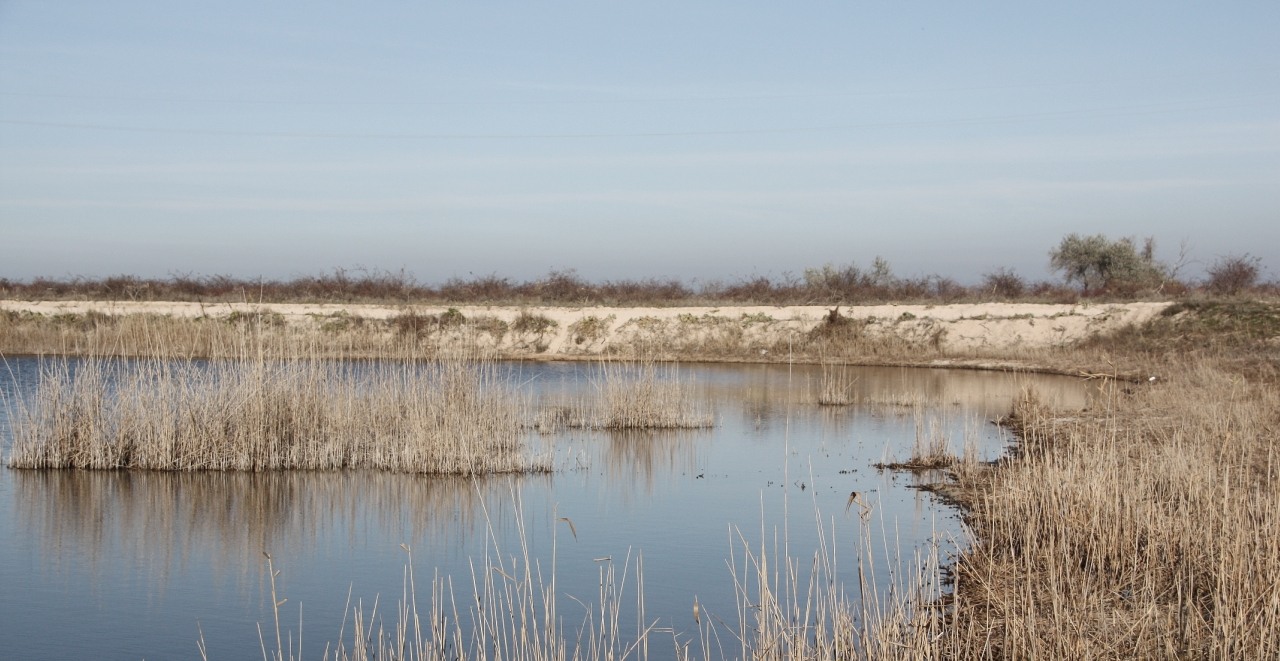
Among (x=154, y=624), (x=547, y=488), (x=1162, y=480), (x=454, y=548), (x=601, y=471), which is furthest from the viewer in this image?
(x=601, y=471)

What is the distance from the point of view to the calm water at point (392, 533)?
6.65 meters

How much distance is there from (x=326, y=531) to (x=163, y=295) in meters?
29.4

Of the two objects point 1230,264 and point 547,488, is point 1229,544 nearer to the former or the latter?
point 547,488

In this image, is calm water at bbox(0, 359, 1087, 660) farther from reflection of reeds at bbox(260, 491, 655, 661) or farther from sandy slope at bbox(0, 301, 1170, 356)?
sandy slope at bbox(0, 301, 1170, 356)

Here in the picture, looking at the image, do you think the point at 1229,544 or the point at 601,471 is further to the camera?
the point at 601,471

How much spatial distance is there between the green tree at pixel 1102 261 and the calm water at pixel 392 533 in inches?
1486

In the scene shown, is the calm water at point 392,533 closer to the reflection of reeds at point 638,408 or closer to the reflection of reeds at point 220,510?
the reflection of reeds at point 220,510

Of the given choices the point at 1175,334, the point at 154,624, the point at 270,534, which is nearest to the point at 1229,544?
the point at 154,624

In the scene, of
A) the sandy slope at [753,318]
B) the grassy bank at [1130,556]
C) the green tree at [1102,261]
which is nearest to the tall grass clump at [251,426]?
the grassy bank at [1130,556]

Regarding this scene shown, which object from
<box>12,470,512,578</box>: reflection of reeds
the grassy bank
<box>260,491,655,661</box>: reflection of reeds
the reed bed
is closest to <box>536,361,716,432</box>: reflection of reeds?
<box>12,470,512,578</box>: reflection of reeds

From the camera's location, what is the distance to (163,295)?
35.4 metres

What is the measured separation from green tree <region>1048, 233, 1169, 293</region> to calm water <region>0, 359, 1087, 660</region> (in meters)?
37.7

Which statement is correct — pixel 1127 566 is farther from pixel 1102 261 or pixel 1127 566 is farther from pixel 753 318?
pixel 1102 261

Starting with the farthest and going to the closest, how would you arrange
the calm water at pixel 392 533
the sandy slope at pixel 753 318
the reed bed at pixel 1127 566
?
1. the sandy slope at pixel 753 318
2. the calm water at pixel 392 533
3. the reed bed at pixel 1127 566
